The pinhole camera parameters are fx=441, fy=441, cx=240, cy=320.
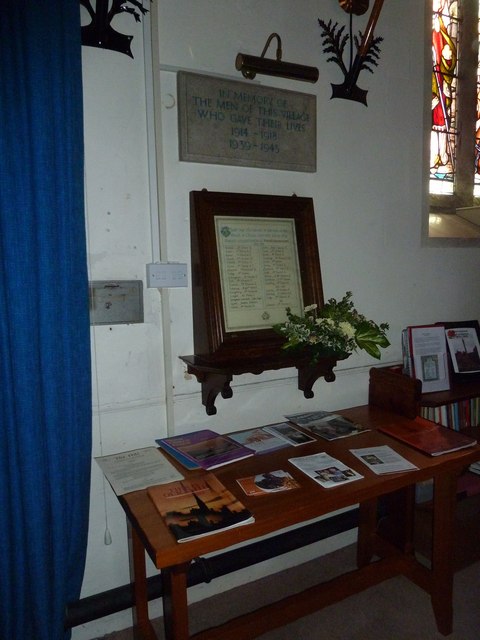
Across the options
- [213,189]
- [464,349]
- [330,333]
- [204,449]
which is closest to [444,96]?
[464,349]

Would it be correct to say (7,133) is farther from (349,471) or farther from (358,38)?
(358,38)

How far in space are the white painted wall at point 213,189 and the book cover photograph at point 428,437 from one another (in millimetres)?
414

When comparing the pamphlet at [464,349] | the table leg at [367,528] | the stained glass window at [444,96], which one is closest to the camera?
the table leg at [367,528]

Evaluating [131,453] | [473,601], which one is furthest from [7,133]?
[473,601]

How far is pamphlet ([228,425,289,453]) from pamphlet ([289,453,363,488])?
109mm

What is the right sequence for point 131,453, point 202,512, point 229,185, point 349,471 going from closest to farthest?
point 202,512 → point 349,471 → point 131,453 → point 229,185

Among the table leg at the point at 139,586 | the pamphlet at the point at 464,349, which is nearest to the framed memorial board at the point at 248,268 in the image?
the table leg at the point at 139,586

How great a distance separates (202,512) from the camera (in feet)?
4.02

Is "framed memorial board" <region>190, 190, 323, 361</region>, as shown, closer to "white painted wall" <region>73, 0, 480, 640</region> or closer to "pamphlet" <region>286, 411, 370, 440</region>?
"white painted wall" <region>73, 0, 480, 640</region>

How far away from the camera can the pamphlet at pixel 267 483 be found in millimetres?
1370

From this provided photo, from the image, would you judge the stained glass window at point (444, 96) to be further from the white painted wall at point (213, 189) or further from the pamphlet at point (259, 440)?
the pamphlet at point (259, 440)

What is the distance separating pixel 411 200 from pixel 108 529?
211 centimetres

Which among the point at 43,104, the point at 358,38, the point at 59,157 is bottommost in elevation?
the point at 59,157

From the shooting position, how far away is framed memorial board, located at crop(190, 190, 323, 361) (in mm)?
1681
